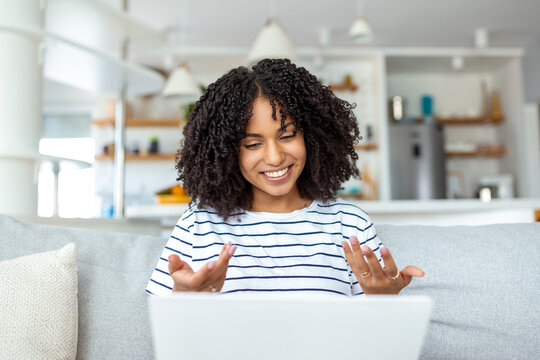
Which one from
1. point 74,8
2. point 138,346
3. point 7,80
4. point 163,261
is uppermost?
point 74,8

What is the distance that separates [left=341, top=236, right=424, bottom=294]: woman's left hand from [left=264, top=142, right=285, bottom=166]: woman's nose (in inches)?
10.8

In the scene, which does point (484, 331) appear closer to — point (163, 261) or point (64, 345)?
point (163, 261)

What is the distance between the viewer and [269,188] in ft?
3.70

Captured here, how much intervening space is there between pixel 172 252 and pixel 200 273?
319mm

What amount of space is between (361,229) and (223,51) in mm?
4536

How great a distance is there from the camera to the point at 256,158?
112cm

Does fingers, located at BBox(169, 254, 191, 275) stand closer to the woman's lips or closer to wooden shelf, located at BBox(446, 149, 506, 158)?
the woman's lips

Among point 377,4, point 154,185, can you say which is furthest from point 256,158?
point 154,185

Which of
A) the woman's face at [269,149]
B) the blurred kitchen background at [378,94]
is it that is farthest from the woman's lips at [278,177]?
the blurred kitchen background at [378,94]

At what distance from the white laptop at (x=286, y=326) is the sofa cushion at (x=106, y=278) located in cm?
61

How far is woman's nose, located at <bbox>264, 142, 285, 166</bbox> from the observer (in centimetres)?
108

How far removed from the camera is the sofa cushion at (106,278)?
1.19 meters

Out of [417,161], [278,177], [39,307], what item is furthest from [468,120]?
[39,307]

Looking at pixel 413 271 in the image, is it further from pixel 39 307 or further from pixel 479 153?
pixel 479 153
